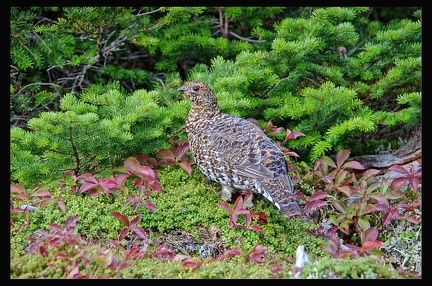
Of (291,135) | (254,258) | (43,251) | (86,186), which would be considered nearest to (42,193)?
(86,186)

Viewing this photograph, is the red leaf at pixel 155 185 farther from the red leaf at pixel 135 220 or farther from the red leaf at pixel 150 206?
the red leaf at pixel 135 220

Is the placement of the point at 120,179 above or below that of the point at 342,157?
below

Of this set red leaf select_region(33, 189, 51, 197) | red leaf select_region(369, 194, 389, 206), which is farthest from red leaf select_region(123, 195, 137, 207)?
red leaf select_region(369, 194, 389, 206)

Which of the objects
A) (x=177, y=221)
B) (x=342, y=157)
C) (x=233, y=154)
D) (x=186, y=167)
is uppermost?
(x=233, y=154)

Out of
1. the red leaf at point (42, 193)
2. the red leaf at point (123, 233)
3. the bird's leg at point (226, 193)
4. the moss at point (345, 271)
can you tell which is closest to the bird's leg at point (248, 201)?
the bird's leg at point (226, 193)

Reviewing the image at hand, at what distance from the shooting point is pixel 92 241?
5062mm

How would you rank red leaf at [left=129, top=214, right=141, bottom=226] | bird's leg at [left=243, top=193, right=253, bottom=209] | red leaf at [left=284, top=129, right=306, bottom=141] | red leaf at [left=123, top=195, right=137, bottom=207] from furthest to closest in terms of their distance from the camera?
1. red leaf at [left=284, top=129, right=306, bottom=141]
2. bird's leg at [left=243, top=193, right=253, bottom=209]
3. red leaf at [left=123, top=195, right=137, bottom=207]
4. red leaf at [left=129, top=214, right=141, bottom=226]

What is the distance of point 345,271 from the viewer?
417cm

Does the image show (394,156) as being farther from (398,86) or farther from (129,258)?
(129,258)

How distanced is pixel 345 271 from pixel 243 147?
5.70 ft

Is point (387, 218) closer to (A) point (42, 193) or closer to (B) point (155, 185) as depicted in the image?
(B) point (155, 185)

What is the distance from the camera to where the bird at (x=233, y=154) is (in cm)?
530

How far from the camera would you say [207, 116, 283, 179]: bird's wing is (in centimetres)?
541

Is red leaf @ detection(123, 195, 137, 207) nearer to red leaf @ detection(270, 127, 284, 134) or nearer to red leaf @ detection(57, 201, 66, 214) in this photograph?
red leaf @ detection(57, 201, 66, 214)
